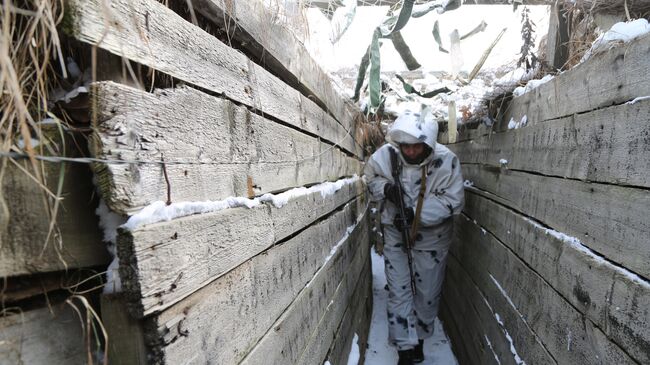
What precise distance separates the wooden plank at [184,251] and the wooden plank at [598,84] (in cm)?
132

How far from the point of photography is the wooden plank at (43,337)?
1.96 ft

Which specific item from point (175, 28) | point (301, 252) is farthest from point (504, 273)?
point (175, 28)

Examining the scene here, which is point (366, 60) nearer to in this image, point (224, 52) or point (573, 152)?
point (573, 152)

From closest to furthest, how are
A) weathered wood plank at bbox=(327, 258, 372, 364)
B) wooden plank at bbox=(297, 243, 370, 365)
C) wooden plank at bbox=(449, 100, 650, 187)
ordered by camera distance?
wooden plank at bbox=(449, 100, 650, 187) < wooden plank at bbox=(297, 243, 370, 365) < weathered wood plank at bbox=(327, 258, 372, 364)

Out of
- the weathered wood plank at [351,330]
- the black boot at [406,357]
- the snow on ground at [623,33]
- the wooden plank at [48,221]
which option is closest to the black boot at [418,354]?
the black boot at [406,357]

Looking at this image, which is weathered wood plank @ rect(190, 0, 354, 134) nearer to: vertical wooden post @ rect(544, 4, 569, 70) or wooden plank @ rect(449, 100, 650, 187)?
wooden plank @ rect(449, 100, 650, 187)

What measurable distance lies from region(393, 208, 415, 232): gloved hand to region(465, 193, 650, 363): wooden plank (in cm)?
138

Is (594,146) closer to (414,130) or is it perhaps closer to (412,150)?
(414,130)

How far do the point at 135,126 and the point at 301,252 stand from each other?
1.15 metres

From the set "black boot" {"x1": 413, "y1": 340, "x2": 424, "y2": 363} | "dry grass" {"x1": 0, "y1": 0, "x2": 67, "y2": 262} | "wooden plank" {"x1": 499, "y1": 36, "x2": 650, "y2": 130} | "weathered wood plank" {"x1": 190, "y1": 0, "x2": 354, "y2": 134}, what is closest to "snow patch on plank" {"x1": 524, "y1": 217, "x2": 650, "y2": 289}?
"wooden plank" {"x1": 499, "y1": 36, "x2": 650, "y2": 130}

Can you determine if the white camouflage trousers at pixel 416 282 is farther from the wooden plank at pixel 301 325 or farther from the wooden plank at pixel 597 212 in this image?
the wooden plank at pixel 597 212

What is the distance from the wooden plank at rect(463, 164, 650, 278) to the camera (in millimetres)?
1183

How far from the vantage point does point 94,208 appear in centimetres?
72

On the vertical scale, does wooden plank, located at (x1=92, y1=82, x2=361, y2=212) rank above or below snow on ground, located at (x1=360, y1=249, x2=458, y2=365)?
above
